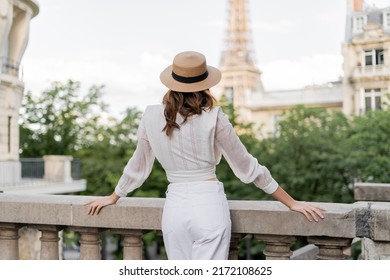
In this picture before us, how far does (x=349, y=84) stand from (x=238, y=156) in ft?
92.6

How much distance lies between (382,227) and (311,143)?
18.3m

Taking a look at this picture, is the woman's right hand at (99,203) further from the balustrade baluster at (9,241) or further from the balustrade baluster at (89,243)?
the balustrade baluster at (9,241)

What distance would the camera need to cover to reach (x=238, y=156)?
324 cm

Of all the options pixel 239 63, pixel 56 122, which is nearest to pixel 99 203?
pixel 56 122

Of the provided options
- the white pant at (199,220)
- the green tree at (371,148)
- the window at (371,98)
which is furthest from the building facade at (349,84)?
the white pant at (199,220)

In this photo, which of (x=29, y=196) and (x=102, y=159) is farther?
(x=102, y=159)

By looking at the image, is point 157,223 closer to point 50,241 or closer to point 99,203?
point 99,203

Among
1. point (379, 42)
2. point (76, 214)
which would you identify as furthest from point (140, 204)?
point (379, 42)

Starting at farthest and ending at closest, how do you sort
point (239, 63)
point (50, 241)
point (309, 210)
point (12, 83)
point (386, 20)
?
point (239, 63)
point (386, 20)
point (12, 83)
point (50, 241)
point (309, 210)

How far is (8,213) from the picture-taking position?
3846 mm

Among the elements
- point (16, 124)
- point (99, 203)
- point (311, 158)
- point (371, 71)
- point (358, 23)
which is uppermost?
point (358, 23)

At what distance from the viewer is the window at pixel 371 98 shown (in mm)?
27906

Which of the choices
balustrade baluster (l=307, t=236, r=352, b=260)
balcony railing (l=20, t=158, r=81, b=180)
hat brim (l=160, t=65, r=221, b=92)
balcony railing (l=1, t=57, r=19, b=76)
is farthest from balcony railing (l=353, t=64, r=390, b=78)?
hat brim (l=160, t=65, r=221, b=92)
